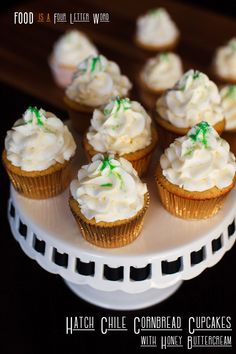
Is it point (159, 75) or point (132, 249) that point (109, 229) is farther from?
point (159, 75)

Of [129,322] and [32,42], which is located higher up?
[32,42]

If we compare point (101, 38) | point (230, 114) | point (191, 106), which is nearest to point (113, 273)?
point (191, 106)

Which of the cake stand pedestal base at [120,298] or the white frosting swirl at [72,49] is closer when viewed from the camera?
the cake stand pedestal base at [120,298]

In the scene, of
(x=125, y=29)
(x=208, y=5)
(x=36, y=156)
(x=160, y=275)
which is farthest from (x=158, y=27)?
(x=160, y=275)

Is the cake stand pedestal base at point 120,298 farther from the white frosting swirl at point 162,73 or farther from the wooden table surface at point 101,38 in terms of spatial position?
the wooden table surface at point 101,38

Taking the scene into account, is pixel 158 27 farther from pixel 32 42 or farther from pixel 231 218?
pixel 231 218

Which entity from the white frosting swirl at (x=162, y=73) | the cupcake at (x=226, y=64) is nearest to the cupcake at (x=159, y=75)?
the white frosting swirl at (x=162, y=73)

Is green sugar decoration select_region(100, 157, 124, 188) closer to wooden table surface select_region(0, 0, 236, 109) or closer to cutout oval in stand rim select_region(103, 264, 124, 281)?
cutout oval in stand rim select_region(103, 264, 124, 281)

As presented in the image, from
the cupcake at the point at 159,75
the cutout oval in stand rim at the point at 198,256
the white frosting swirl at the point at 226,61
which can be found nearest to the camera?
the cutout oval in stand rim at the point at 198,256
